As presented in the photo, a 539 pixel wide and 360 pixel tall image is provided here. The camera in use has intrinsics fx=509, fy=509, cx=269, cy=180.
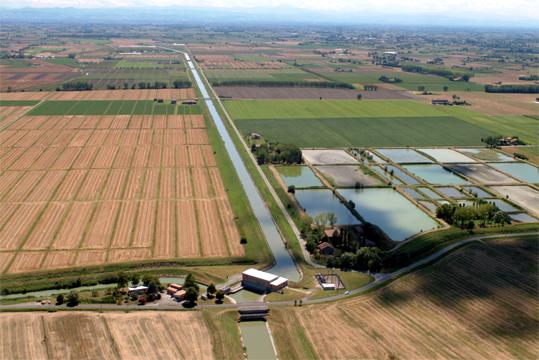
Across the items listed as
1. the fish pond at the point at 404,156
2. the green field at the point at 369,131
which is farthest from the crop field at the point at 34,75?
the fish pond at the point at 404,156

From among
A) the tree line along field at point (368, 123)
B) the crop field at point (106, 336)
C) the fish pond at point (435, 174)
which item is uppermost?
the tree line along field at point (368, 123)

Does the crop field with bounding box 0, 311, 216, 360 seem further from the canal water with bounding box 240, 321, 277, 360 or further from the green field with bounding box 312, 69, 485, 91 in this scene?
the green field with bounding box 312, 69, 485, 91

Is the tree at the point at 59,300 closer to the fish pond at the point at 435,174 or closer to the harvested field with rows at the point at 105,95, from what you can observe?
the fish pond at the point at 435,174

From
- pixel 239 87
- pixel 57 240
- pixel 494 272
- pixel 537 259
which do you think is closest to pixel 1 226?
pixel 57 240

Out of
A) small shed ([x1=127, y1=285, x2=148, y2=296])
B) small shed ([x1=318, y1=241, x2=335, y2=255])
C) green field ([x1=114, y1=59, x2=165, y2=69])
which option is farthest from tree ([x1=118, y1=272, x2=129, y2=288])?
green field ([x1=114, y1=59, x2=165, y2=69])

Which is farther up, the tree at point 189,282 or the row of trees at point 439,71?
the row of trees at point 439,71

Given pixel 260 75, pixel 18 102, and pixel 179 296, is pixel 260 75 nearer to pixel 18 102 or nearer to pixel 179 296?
pixel 18 102

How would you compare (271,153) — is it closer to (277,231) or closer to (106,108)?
(277,231)
